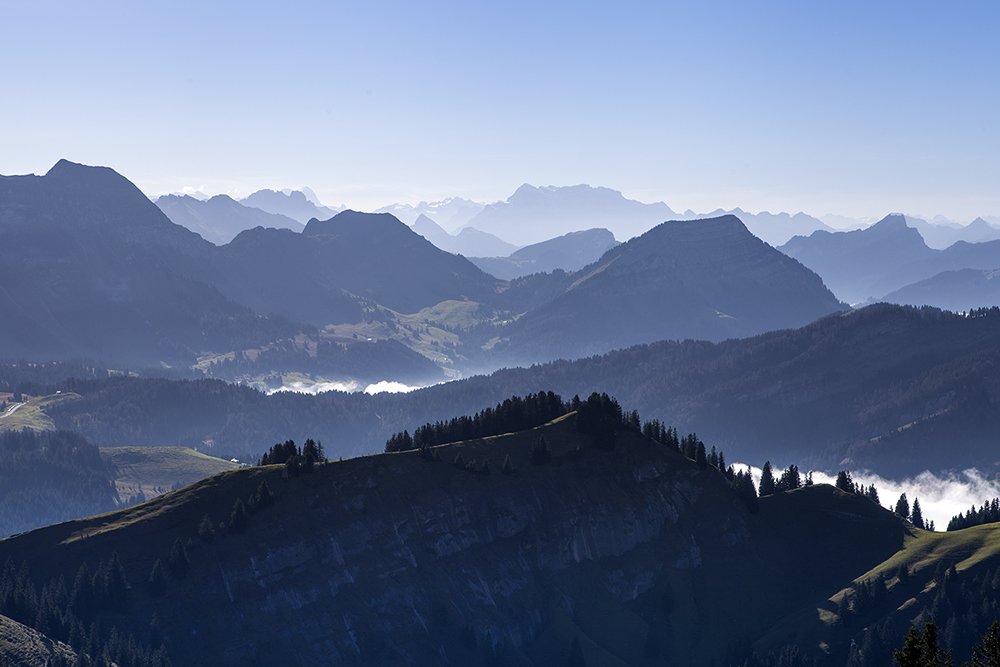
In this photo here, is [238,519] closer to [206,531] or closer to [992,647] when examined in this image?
[206,531]

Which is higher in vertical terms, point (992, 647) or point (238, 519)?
point (992, 647)

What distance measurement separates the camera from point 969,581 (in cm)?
19575

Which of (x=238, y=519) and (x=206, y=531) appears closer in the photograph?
(x=206, y=531)

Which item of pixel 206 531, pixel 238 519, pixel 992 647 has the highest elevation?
pixel 992 647

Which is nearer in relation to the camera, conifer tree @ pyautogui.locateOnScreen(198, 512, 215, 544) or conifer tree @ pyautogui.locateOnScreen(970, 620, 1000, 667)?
conifer tree @ pyautogui.locateOnScreen(970, 620, 1000, 667)

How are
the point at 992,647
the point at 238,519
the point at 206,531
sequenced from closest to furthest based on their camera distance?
the point at 992,647, the point at 206,531, the point at 238,519

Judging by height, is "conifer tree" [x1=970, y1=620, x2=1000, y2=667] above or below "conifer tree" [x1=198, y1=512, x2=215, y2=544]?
above

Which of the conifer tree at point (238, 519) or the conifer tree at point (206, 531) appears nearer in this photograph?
the conifer tree at point (206, 531)

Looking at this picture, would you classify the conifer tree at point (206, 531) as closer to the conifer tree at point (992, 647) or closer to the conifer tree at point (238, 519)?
the conifer tree at point (238, 519)

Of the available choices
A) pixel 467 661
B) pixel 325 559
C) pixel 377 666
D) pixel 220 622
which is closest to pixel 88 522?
pixel 220 622

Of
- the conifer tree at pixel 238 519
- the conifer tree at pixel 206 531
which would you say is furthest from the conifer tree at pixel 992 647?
the conifer tree at pixel 206 531

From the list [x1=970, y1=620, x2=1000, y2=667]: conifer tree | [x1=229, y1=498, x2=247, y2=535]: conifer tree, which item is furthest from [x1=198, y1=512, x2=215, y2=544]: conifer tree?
[x1=970, y1=620, x2=1000, y2=667]: conifer tree

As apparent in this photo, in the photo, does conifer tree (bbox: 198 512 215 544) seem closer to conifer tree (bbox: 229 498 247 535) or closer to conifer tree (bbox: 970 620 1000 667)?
conifer tree (bbox: 229 498 247 535)

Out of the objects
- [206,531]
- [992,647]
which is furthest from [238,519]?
[992,647]
